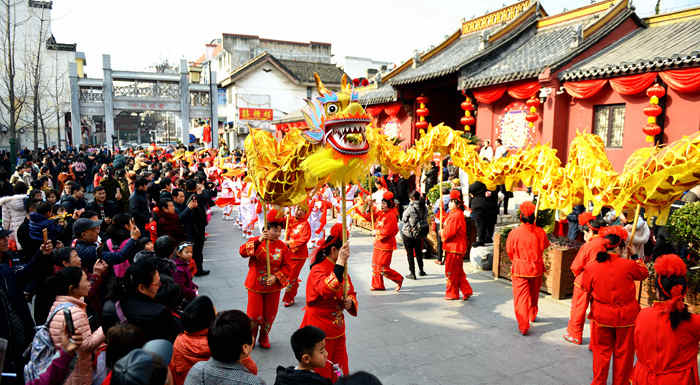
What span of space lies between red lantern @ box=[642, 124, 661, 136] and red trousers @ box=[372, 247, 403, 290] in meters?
7.15

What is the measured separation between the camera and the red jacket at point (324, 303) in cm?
370

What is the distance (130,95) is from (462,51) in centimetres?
2201

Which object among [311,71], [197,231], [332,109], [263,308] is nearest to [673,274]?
[332,109]

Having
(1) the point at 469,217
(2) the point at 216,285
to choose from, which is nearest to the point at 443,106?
(1) the point at 469,217

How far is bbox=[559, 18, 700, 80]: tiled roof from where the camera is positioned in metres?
9.40

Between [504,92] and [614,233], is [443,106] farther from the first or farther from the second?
[614,233]

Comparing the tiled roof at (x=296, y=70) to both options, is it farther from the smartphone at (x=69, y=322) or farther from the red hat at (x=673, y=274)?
the red hat at (x=673, y=274)

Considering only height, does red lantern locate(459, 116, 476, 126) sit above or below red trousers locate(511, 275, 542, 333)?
above

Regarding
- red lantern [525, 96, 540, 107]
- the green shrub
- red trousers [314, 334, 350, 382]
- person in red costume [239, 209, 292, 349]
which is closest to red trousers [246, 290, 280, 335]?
person in red costume [239, 209, 292, 349]

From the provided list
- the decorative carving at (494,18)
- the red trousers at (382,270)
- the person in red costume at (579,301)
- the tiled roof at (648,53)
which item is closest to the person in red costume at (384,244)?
the red trousers at (382,270)

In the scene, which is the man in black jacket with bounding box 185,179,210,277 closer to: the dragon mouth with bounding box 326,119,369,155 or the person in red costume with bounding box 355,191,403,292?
the person in red costume with bounding box 355,191,403,292

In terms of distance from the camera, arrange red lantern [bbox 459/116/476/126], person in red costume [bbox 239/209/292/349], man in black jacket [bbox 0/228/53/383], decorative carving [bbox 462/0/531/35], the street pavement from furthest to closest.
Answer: decorative carving [bbox 462/0/531/35] → red lantern [bbox 459/116/476/126] → person in red costume [bbox 239/209/292/349] → the street pavement → man in black jacket [bbox 0/228/53/383]

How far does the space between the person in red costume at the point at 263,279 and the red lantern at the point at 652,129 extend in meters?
9.21

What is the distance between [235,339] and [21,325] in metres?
2.32
